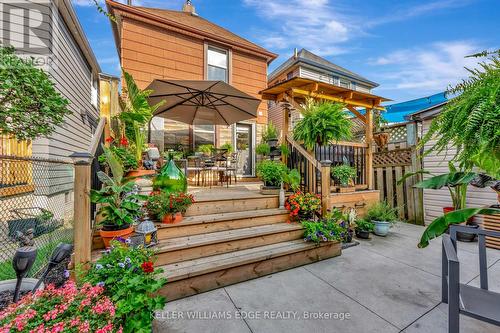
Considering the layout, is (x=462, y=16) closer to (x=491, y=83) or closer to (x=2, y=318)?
(x=491, y=83)

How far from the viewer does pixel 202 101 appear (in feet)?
17.0

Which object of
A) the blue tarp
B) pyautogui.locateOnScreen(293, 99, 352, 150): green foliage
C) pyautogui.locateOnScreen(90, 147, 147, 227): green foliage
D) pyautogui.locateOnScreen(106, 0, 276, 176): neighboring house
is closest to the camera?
pyautogui.locateOnScreen(90, 147, 147, 227): green foliage

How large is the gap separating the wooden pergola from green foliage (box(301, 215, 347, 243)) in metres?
2.04

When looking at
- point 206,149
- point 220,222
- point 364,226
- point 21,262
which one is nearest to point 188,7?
point 206,149

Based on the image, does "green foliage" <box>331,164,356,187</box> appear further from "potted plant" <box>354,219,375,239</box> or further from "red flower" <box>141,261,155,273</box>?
"red flower" <box>141,261,155,273</box>

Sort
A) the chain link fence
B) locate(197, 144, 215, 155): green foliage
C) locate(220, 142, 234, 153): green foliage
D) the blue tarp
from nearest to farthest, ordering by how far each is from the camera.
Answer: the chain link fence, the blue tarp, locate(197, 144, 215, 155): green foliage, locate(220, 142, 234, 153): green foliage

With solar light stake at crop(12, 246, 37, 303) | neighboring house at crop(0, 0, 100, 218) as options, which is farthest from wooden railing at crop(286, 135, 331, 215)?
neighboring house at crop(0, 0, 100, 218)

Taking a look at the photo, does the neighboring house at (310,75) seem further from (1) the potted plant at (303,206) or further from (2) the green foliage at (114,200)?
(2) the green foliage at (114,200)

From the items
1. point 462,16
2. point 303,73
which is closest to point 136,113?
point 462,16

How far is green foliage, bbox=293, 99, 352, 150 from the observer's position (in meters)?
4.09

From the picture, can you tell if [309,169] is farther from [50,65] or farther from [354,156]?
[50,65]

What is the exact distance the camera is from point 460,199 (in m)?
4.37

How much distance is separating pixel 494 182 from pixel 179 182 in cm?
366

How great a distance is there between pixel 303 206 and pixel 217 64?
6.39m
